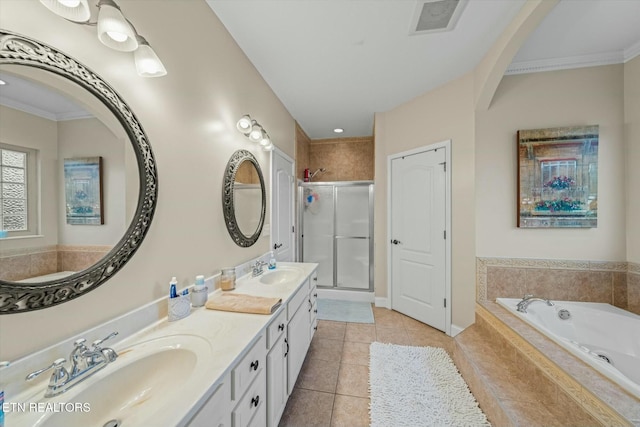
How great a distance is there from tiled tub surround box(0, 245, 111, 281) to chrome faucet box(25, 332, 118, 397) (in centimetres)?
25

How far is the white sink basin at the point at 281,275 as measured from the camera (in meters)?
1.99

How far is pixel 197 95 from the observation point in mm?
1409

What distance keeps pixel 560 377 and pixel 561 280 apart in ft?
3.93

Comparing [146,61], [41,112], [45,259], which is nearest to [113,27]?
[146,61]

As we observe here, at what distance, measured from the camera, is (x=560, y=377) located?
52.7 inches

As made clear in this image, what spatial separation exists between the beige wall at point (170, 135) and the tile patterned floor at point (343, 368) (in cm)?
110

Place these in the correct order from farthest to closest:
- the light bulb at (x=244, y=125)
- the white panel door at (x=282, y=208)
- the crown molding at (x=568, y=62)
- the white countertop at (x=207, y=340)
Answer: the white panel door at (x=282, y=208) < the crown molding at (x=568, y=62) < the light bulb at (x=244, y=125) < the white countertop at (x=207, y=340)

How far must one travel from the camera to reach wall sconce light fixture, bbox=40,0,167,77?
2.45 ft

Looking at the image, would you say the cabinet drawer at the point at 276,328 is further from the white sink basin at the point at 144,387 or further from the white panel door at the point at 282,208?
the white panel door at the point at 282,208

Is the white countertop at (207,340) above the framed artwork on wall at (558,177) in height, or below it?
below

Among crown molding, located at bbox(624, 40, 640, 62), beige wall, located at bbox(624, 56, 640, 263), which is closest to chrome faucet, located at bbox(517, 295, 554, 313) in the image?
beige wall, located at bbox(624, 56, 640, 263)

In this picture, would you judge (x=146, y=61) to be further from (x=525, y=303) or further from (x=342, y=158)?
(x=342, y=158)

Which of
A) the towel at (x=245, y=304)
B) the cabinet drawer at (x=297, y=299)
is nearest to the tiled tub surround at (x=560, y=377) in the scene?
the cabinet drawer at (x=297, y=299)

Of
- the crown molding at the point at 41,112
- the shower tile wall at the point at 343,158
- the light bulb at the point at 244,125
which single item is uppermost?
the shower tile wall at the point at 343,158
